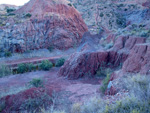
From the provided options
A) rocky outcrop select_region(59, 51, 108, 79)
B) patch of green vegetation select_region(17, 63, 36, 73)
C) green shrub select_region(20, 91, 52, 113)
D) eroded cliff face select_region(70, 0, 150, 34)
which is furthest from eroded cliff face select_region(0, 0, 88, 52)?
green shrub select_region(20, 91, 52, 113)

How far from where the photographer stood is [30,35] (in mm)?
25859

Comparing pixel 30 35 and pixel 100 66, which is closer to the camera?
pixel 100 66

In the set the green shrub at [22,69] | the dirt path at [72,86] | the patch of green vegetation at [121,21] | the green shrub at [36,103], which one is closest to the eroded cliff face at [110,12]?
the patch of green vegetation at [121,21]

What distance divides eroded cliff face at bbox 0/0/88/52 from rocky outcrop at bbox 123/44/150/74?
1972 cm

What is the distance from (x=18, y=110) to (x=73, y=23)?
2496 cm

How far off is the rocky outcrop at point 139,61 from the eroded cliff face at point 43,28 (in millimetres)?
19725

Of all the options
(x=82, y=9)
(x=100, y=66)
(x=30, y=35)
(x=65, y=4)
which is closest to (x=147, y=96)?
(x=100, y=66)

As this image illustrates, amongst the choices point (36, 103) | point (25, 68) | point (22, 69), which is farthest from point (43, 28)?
point (36, 103)

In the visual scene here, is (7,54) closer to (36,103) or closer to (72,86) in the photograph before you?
(72,86)

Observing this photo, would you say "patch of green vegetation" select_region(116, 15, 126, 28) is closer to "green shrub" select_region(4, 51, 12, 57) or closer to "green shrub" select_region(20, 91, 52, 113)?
"green shrub" select_region(4, 51, 12, 57)

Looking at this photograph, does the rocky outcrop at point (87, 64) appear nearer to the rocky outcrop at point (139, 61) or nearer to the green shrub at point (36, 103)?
the rocky outcrop at point (139, 61)

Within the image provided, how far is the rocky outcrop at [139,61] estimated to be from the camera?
7.39 metres

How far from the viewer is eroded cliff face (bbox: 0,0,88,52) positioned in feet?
80.6

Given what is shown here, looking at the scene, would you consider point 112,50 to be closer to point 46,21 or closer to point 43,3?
point 46,21
